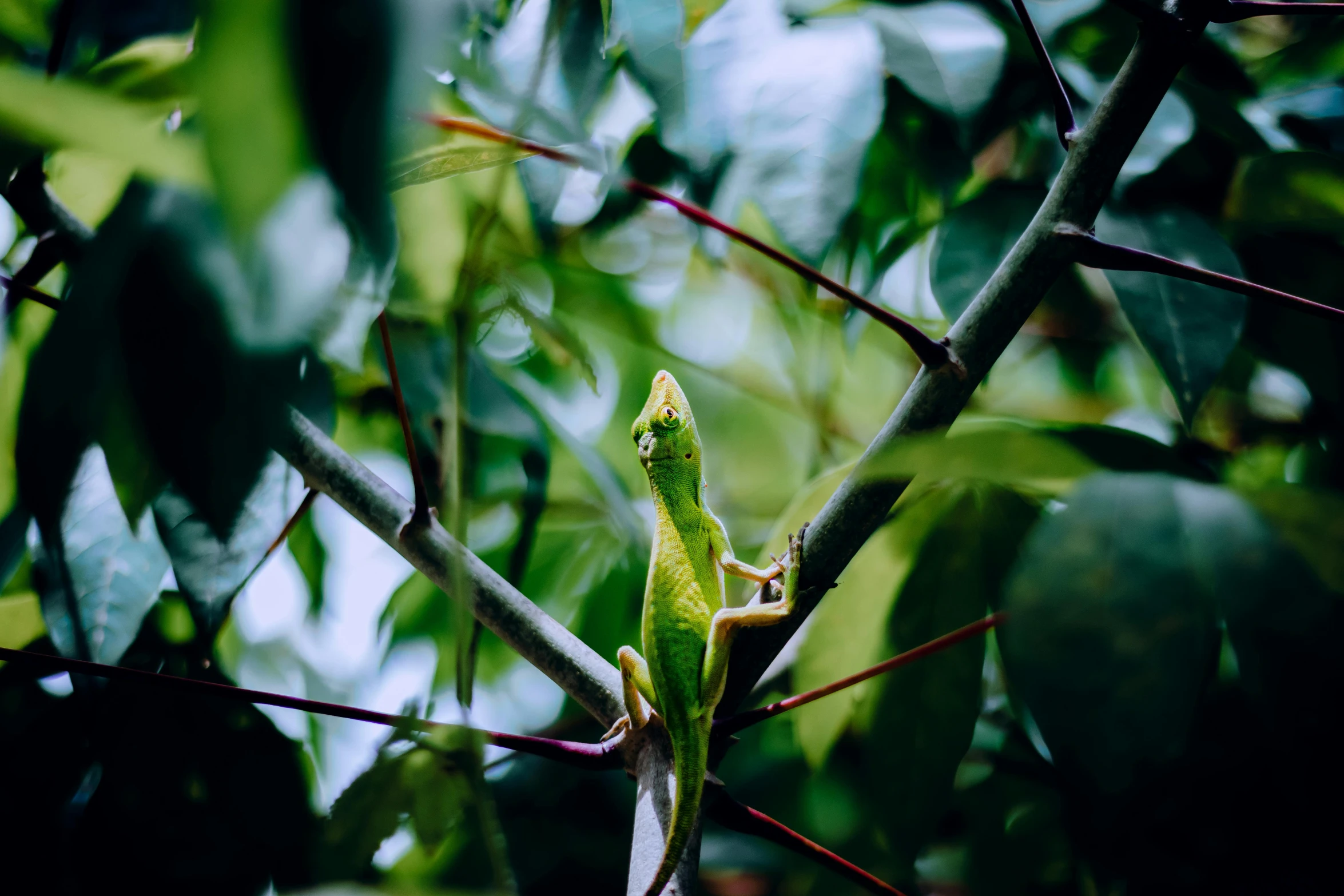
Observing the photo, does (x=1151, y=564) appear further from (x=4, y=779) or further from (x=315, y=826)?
Answer: (x=4, y=779)

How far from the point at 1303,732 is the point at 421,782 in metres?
0.86

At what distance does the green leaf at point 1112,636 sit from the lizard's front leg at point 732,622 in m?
0.35

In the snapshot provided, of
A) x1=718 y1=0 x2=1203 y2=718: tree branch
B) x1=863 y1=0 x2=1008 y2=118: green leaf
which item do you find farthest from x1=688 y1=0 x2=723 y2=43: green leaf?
x1=718 y1=0 x2=1203 y2=718: tree branch

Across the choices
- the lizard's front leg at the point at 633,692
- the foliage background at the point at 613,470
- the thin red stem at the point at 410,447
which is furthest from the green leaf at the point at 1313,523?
the thin red stem at the point at 410,447

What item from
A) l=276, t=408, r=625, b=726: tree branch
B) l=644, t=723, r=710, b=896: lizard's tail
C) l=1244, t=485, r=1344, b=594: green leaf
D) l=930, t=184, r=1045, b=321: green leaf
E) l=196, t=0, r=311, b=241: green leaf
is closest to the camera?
l=196, t=0, r=311, b=241: green leaf

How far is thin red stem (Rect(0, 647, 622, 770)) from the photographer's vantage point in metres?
0.76

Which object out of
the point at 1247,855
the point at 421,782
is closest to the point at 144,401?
the point at 421,782

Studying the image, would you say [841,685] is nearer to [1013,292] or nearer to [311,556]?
[1013,292]

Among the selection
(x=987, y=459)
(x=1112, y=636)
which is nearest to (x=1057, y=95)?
(x=987, y=459)

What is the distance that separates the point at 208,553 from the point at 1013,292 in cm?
93

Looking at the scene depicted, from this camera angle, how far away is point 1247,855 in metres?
1.01

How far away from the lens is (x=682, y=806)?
81 centimetres

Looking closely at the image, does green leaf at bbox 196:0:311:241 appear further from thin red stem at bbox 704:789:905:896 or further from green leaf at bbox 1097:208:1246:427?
green leaf at bbox 1097:208:1246:427

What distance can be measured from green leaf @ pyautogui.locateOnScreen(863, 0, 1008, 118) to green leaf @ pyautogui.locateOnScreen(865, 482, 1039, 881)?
531 mm
